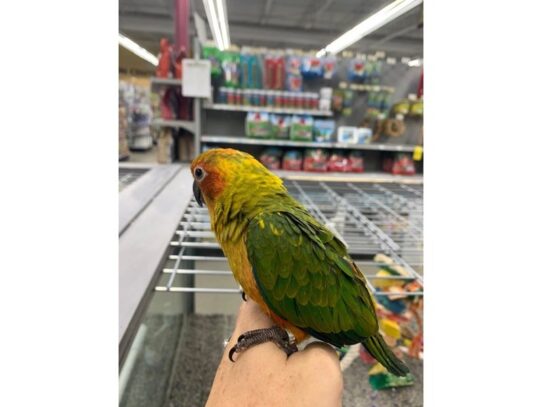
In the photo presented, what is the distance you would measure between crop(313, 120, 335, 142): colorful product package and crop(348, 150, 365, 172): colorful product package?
317 mm

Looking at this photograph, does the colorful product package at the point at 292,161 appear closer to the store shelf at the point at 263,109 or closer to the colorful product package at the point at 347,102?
the store shelf at the point at 263,109

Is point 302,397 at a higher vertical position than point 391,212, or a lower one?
lower

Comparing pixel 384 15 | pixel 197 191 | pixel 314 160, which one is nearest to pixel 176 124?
pixel 314 160

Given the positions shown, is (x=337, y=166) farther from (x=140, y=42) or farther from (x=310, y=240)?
(x=310, y=240)

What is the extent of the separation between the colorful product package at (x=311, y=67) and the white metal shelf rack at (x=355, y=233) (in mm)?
1508

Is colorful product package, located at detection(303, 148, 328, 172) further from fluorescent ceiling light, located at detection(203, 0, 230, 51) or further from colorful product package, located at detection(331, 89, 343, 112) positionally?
fluorescent ceiling light, located at detection(203, 0, 230, 51)

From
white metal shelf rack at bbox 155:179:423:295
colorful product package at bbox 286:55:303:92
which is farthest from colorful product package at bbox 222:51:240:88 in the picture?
white metal shelf rack at bbox 155:179:423:295

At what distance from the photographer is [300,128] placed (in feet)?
10.4

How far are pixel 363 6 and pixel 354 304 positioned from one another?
5.19m

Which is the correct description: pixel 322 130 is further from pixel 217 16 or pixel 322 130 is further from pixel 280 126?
pixel 217 16

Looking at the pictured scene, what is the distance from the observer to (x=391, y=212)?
5.13ft

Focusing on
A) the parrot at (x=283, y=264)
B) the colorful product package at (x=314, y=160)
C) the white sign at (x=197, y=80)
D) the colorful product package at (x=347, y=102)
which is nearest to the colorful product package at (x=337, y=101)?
the colorful product package at (x=347, y=102)

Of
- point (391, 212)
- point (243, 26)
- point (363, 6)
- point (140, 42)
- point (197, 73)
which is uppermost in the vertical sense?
point (243, 26)
